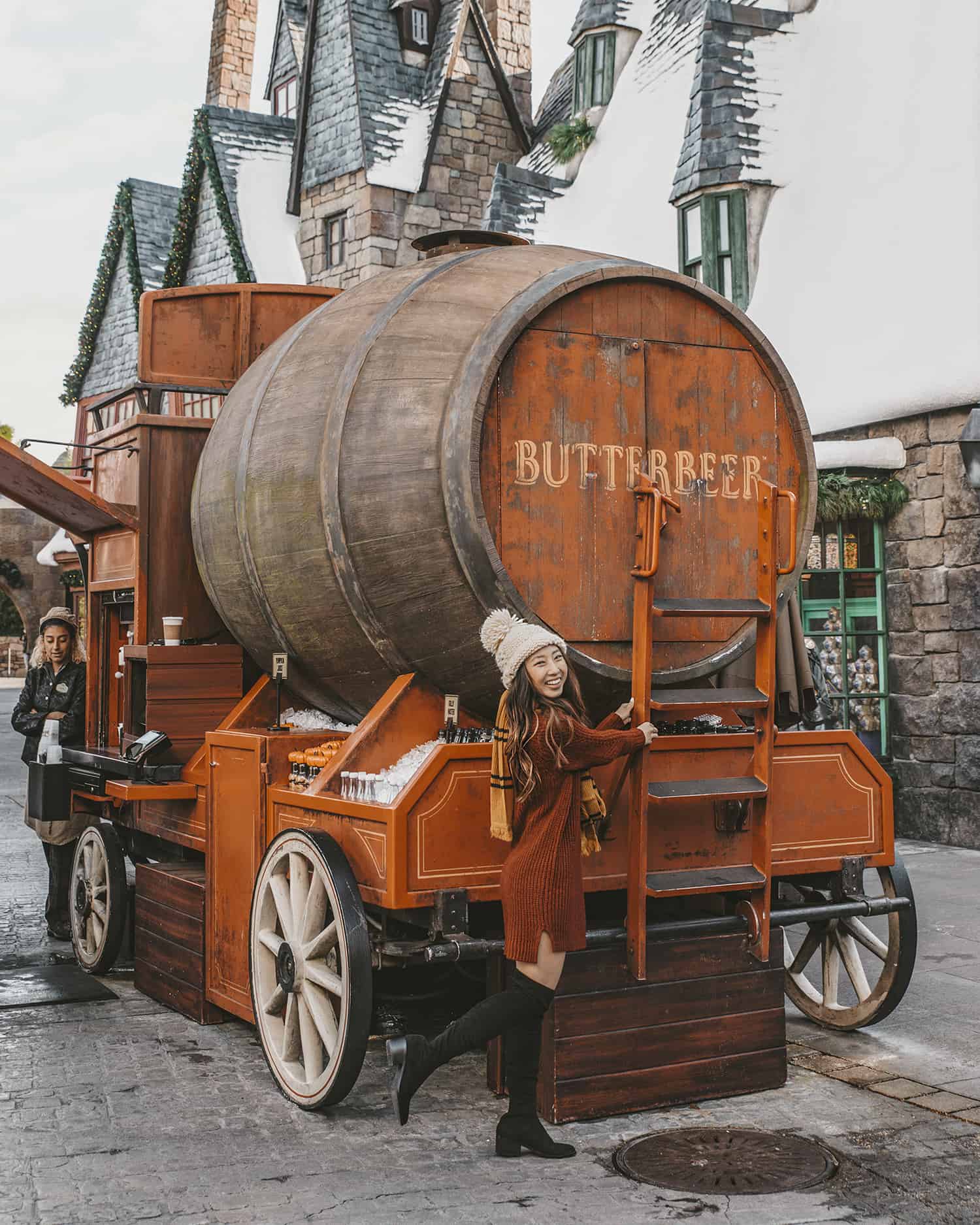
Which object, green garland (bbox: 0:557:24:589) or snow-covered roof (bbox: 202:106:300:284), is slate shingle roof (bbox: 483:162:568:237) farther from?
green garland (bbox: 0:557:24:589)

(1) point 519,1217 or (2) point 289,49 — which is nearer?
(1) point 519,1217

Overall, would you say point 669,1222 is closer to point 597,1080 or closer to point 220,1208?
point 597,1080

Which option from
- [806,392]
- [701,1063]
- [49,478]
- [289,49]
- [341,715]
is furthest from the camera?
[289,49]

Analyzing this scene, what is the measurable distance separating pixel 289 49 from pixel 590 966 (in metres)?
21.6

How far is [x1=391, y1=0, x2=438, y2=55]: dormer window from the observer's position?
1923 cm

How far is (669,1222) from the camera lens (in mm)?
3637

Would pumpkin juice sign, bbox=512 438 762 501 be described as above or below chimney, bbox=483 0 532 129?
below

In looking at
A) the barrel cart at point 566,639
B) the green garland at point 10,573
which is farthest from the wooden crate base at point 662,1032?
the green garland at point 10,573

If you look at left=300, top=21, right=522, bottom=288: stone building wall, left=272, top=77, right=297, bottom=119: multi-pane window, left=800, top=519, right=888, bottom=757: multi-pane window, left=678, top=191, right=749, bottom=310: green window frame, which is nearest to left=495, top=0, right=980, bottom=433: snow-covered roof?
left=678, top=191, right=749, bottom=310: green window frame

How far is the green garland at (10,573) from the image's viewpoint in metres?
27.6

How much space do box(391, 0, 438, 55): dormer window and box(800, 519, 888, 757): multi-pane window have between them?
1150 cm

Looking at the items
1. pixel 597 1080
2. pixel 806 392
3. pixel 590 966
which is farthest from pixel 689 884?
pixel 806 392

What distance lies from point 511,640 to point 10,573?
83.6ft

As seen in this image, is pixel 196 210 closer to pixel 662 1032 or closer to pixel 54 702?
pixel 54 702
